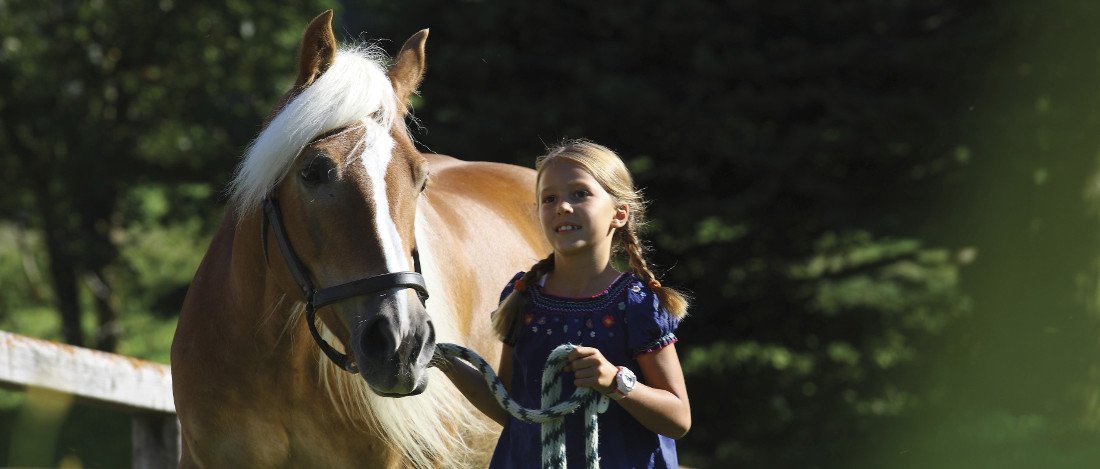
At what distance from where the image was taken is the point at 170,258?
33.2 feet

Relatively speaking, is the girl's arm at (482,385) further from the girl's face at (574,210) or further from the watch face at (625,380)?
the watch face at (625,380)

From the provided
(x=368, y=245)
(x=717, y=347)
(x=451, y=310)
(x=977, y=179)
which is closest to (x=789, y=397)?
(x=717, y=347)

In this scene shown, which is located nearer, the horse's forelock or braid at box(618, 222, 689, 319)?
braid at box(618, 222, 689, 319)

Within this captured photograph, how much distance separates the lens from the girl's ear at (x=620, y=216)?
7.91ft

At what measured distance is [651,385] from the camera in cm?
229

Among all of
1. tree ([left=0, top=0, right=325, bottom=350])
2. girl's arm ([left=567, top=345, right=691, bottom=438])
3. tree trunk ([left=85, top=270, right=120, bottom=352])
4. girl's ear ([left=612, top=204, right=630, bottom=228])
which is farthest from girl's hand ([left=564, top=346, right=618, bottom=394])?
tree trunk ([left=85, top=270, right=120, bottom=352])

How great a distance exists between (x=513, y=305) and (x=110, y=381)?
1897mm

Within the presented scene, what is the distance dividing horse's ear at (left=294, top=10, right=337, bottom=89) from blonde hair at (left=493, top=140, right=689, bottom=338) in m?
0.70

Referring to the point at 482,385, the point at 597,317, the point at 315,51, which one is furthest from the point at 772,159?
the point at 597,317

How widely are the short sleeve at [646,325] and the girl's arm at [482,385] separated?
0.33m

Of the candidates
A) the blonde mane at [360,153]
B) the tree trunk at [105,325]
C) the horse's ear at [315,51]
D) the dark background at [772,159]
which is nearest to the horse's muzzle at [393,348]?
the blonde mane at [360,153]

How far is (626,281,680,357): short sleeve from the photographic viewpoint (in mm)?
2273

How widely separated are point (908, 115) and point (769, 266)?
1.50m

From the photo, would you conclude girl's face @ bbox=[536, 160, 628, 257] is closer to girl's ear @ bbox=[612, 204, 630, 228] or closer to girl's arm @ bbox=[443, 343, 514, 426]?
girl's ear @ bbox=[612, 204, 630, 228]
